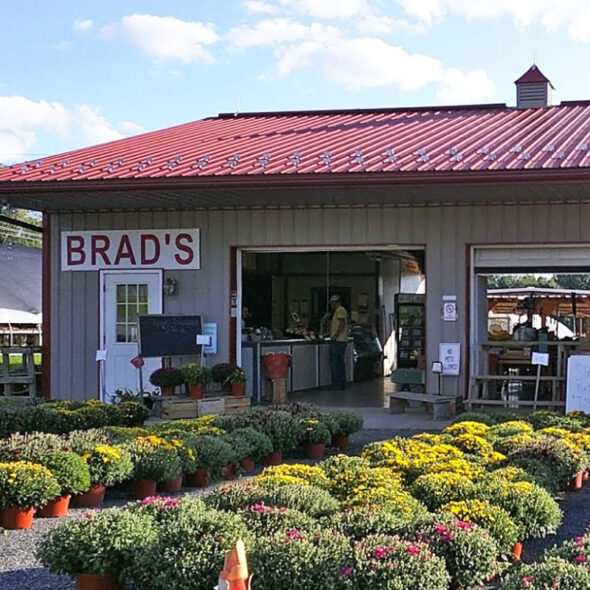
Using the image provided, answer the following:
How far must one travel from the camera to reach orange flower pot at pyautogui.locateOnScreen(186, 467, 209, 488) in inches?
324

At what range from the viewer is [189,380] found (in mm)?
13375

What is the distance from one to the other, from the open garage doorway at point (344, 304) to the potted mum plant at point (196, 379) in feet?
14.9

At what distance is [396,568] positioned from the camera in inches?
170

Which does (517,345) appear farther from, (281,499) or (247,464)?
(281,499)

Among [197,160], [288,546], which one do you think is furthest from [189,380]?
[288,546]

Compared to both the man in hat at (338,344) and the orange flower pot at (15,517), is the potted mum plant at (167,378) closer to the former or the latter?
the man in hat at (338,344)

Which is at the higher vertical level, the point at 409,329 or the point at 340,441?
the point at 409,329

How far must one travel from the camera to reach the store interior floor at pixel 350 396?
15398mm

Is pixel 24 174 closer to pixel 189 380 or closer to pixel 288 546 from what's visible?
pixel 189 380

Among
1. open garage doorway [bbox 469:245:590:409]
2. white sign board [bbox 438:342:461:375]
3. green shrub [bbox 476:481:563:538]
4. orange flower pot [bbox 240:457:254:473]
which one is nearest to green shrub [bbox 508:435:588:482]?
green shrub [bbox 476:481:563:538]

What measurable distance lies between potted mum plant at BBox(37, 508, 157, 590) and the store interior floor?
Answer: 1005 cm

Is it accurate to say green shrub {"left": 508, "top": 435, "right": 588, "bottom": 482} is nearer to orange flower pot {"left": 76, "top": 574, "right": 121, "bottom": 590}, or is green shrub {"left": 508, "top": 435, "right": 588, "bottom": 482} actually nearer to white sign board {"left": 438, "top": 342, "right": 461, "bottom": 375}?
orange flower pot {"left": 76, "top": 574, "right": 121, "bottom": 590}

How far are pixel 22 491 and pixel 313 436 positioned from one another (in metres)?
3.73

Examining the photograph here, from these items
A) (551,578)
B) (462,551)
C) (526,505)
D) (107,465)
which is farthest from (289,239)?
(551,578)
